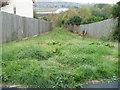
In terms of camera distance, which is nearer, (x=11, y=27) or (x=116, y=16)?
(x=116, y=16)

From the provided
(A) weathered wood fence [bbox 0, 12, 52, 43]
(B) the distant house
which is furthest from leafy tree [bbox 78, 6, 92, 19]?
(A) weathered wood fence [bbox 0, 12, 52, 43]

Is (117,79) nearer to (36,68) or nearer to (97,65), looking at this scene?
(97,65)

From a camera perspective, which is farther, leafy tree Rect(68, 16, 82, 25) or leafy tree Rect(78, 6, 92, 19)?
leafy tree Rect(78, 6, 92, 19)

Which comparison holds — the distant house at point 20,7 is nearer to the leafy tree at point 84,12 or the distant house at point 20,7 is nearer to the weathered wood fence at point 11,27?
the weathered wood fence at point 11,27

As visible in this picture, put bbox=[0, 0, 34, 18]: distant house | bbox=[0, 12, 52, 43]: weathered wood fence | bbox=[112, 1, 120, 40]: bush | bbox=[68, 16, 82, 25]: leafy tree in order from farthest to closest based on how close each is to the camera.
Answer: bbox=[68, 16, 82, 25]: leafy tree, bbox=[0, 0, 34, 18]: distant house, bbox=[112, 1, 120, 40]: bush, bbox=[0, 12, 52, 43]: weathered wood fence

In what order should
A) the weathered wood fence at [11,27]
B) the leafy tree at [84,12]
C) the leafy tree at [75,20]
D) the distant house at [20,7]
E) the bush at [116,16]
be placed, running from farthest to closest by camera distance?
the leafy tree at [84,12] → the leafy tree at [75,20] → the distant house at [20,7] → the bush at [116,16] → the weathered wood fence at [11,27]

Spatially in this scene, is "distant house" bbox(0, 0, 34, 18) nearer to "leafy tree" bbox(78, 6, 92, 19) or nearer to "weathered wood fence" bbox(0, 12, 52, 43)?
"weathered wood fence" bbox(0, 12, 52, 43)

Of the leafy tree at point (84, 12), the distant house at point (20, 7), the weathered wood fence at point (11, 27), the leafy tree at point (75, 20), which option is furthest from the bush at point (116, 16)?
the leafy tree at point (84, 12)

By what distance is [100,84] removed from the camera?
3.34m

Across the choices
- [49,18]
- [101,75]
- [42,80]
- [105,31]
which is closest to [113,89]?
[101,75]

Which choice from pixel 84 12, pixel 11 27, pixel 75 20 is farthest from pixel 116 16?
pixel 84 12

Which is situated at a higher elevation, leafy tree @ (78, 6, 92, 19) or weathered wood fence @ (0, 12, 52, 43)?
leafy tree @ (78, 6, 92, 19)

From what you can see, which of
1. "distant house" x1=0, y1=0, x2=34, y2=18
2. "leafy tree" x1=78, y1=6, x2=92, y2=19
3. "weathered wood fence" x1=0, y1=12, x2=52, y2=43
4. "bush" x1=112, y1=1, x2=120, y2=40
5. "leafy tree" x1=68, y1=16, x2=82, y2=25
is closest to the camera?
"weathered wood fence" x1=0, y1=12, x2=52, y2=43

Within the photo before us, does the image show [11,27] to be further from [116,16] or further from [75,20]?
[75,20]
